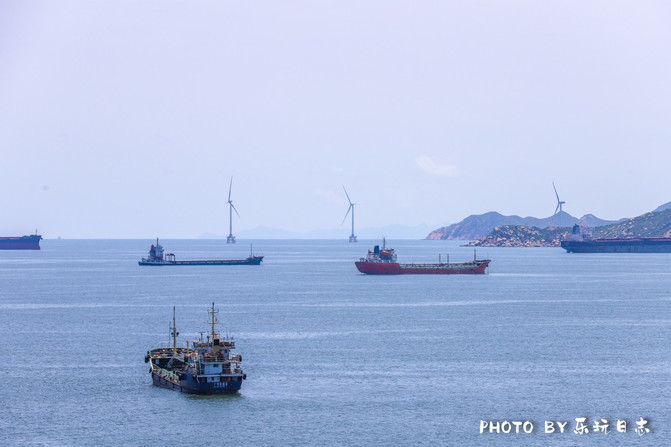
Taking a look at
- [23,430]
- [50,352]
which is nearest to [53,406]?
[23,430]

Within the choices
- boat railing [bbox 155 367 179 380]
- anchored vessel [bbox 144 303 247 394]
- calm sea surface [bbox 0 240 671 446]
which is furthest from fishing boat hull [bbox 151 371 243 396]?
boat railing [bbox 155 367 179 380]

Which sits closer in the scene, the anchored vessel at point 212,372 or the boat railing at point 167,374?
the anchored vessel at point 212,372

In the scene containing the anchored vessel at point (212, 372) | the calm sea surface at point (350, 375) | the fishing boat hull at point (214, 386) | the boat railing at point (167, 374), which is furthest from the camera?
the boat railing at point (167, 374)

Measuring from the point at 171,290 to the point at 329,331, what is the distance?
264 feet

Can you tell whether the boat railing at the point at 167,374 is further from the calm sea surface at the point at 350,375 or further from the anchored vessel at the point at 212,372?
the calm sea surface at the point at 350,375

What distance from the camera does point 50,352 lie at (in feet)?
Answer: 317

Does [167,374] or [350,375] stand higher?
[167,374]

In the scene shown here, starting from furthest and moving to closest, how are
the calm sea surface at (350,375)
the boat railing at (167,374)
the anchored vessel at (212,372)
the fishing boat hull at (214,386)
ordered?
1. the boat railing at (167,374)
2. the fishing boat hull at (214,386)
3. the anchored vessel at (212,372)
4. the calm sea surface at (350,375)

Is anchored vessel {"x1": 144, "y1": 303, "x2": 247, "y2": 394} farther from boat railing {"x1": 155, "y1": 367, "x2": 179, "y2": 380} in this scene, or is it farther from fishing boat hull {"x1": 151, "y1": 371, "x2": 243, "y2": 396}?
boat railing {"x1": 155, "y1": 367, "x2": 179, "y2": 380}

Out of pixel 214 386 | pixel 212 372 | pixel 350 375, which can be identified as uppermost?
pixel 212 372

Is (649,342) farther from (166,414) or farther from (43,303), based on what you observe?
(43,303)

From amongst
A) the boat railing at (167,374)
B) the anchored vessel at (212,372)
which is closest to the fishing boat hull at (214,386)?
the anchored vessel at (212,372)

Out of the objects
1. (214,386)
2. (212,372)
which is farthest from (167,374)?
(214,386)

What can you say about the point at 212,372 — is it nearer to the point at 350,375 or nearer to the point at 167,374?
the point at 167,374
